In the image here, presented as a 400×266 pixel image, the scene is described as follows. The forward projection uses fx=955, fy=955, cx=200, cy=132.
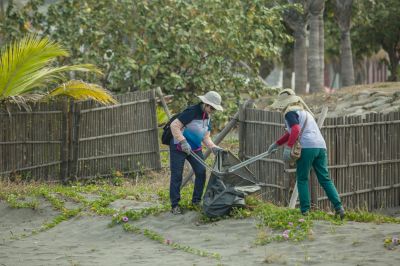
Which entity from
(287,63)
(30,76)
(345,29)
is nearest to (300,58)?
(345,29)

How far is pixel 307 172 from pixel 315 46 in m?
13.9

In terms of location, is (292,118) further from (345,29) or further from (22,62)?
(345,29)

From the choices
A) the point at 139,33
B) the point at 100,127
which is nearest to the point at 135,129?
the point at 100,127

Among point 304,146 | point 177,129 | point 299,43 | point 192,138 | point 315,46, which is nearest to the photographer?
point 304,146

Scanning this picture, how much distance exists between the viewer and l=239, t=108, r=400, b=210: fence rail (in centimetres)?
1349

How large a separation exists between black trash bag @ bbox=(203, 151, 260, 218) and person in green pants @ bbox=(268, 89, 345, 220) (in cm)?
72

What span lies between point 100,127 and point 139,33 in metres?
4.95

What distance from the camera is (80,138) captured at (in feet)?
54.5

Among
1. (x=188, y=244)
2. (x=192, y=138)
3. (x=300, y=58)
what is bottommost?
(x=188, y=244)

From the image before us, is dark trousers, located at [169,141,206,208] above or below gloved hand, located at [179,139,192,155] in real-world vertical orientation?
below

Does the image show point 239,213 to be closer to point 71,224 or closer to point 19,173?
point 71,224

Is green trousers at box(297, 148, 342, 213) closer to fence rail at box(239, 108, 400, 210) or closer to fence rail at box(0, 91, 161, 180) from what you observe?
fence rail at box(239, 108, 400, 210)

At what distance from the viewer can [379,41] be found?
36.9 meters

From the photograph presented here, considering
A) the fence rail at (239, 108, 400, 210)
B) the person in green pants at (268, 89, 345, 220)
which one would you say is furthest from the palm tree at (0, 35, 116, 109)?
the person in green pants at (268, 89, 345, 220)
